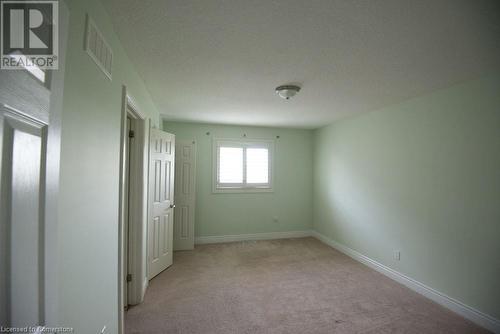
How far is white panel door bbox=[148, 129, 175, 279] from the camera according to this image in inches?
114

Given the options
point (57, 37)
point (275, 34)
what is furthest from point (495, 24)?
point (57, 37)

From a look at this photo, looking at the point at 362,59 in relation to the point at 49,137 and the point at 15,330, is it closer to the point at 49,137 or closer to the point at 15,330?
the point at 49,137

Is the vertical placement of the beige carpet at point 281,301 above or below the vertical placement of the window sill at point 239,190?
below

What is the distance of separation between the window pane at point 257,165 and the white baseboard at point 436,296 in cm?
212

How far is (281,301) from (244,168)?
2.72 m

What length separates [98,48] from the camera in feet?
4.20

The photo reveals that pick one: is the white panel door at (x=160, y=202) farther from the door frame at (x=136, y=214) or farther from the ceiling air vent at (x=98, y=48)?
the ceiling air vent at (x=98, y=48)

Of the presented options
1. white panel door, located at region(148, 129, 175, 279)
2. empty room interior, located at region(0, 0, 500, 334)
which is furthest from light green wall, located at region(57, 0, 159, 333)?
white panel door, located at region(148, 129, 175, 279)

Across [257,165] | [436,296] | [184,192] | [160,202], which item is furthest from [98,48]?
[436,296]

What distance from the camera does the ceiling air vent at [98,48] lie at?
45.8 inches

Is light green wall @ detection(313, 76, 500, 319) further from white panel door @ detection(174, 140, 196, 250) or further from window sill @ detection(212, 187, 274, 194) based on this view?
white panel door @ detection(174, 140, 196, 250)

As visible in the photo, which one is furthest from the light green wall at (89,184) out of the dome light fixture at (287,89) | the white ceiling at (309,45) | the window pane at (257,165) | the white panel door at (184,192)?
the window pane at (257,165)

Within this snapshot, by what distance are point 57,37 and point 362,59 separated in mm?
2002

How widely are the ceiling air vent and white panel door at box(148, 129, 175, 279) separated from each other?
1.47m
